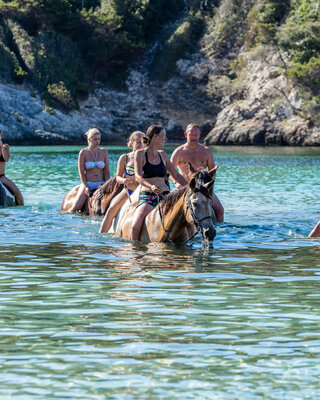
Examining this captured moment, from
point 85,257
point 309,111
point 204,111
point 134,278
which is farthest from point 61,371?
point 204,111

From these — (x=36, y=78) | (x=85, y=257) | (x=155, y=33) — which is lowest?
(x=85, y=257)

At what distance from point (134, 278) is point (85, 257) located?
1.94 meters

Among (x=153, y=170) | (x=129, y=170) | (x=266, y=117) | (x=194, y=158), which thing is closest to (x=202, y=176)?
(x=153, y=170)

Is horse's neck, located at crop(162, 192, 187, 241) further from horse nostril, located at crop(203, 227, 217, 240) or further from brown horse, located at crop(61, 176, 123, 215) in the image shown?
brown horse, located at crop(61, 176, 123, 215)

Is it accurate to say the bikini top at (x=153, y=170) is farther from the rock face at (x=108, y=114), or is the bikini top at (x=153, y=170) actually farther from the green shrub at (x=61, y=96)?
the green shrub at (x=61, y=96)

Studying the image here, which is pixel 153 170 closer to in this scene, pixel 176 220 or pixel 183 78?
pixel 176 220

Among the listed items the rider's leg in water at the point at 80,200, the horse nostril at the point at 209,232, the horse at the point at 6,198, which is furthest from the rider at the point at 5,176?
the horse nostril at the point at 209,232

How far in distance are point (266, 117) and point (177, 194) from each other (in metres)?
57.2

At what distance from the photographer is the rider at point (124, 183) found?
13.3 meters

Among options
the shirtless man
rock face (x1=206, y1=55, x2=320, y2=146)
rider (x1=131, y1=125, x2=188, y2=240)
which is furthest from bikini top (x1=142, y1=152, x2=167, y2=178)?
rock face (x1=206, y1=55, x2=320, y2=146)

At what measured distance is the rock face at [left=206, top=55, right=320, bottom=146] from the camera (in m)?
63.8

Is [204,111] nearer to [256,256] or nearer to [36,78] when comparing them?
[36,78]

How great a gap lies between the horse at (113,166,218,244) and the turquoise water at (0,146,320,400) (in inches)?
10.1

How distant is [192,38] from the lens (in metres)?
82.6
